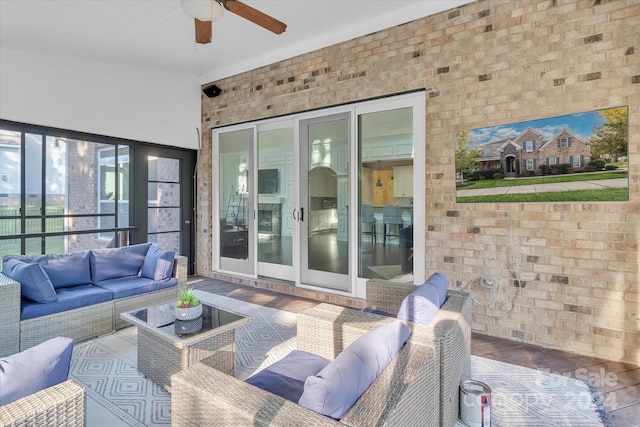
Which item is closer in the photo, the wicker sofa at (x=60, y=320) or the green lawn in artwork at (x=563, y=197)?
the wicker sofa at (x=60, y=320)

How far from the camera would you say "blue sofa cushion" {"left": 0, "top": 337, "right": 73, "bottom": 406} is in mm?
1132

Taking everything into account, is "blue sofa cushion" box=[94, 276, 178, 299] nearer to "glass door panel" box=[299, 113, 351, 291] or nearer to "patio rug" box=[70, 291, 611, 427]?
"patio rug" box=[70, 291, 611, 427]

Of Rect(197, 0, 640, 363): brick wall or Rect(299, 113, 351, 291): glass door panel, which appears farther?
Rect(299, 113, 351, 291): glass door panel

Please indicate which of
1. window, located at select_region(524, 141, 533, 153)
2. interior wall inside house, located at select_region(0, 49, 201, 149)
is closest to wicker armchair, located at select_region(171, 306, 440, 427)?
window, located at select_region(524, 141, 533, 153)

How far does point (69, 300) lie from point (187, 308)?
4.55 feet

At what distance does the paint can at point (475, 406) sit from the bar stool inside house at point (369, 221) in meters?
2.31

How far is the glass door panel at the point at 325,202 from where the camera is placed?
4.52m

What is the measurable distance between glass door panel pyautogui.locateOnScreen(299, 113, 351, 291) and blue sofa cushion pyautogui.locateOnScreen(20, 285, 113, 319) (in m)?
2.43

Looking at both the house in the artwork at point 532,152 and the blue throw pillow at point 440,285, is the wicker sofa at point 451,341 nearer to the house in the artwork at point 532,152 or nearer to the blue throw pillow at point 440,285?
the blue throw pillow at point 440,285

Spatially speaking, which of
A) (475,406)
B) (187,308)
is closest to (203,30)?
(187,308)

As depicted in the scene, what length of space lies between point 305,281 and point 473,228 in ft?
7.68

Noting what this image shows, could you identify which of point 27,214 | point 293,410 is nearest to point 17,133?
point 27,214

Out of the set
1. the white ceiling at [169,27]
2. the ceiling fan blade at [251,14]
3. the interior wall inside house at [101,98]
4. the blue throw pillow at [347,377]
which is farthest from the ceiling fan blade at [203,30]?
the blue throw pillow at [347,377]

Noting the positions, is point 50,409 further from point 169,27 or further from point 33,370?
point 169,27
